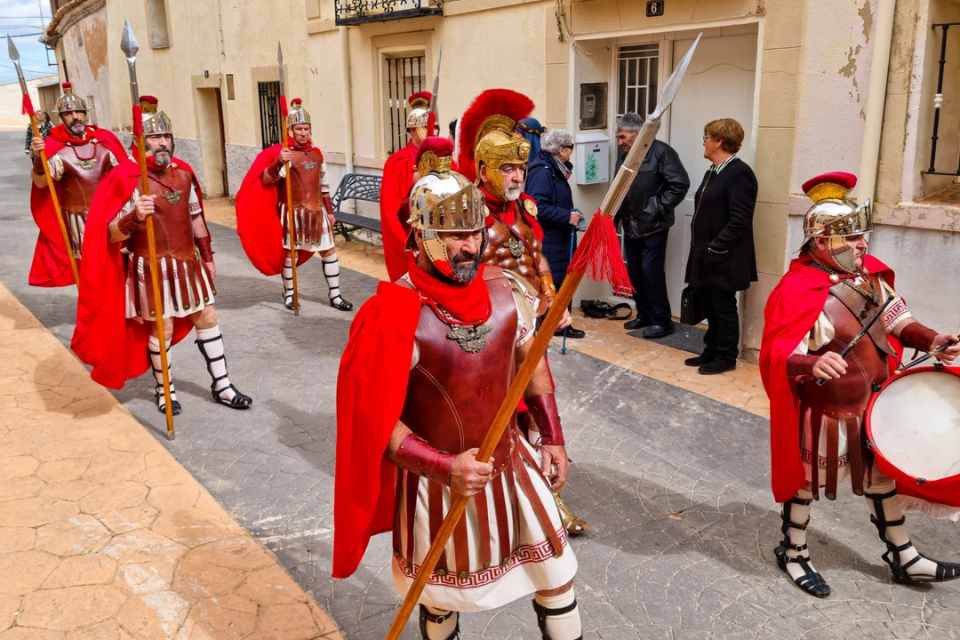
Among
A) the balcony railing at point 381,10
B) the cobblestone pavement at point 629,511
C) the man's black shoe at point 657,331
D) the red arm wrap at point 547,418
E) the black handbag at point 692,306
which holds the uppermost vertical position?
the balcony railing at point 381,10

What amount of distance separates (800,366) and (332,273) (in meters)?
5.96

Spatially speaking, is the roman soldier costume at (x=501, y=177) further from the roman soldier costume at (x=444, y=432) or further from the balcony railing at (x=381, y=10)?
the balcony railing at (x=381, y=10)

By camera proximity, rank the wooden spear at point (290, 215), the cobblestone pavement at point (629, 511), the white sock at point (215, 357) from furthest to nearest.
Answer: the wooden spear at point (290, 215)
the white sock at point (215, 357)
the cobblestone pavement at point (629, 511)

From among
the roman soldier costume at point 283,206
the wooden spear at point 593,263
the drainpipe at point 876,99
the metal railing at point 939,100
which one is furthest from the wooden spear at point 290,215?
the wooden spear at point 593,263

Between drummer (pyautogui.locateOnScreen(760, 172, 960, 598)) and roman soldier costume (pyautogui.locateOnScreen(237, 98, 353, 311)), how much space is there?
5532 mm

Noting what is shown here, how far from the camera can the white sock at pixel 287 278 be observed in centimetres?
859

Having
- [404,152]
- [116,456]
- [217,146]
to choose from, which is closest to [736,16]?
[404,152]

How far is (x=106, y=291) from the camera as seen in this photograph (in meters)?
5.38

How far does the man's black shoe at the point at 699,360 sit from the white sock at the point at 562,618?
4260 millimetres

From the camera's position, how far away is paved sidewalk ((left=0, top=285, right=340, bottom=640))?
11.8ft

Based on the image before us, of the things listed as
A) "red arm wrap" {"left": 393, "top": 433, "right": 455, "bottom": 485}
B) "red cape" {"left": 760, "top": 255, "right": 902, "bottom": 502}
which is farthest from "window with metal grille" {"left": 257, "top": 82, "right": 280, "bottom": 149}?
"red arm wrap" {"left": 393, "top": 433, "right": 455, "bottom": 485}

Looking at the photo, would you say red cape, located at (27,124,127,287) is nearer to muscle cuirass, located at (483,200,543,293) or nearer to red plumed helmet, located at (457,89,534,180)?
red plumed helmet, located at (457,89,534,180)

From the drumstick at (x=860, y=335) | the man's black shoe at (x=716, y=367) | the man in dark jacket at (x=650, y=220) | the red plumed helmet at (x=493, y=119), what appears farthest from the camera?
the man in dark jacket at (x=650, y=220)

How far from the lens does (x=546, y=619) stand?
2.82 meters
